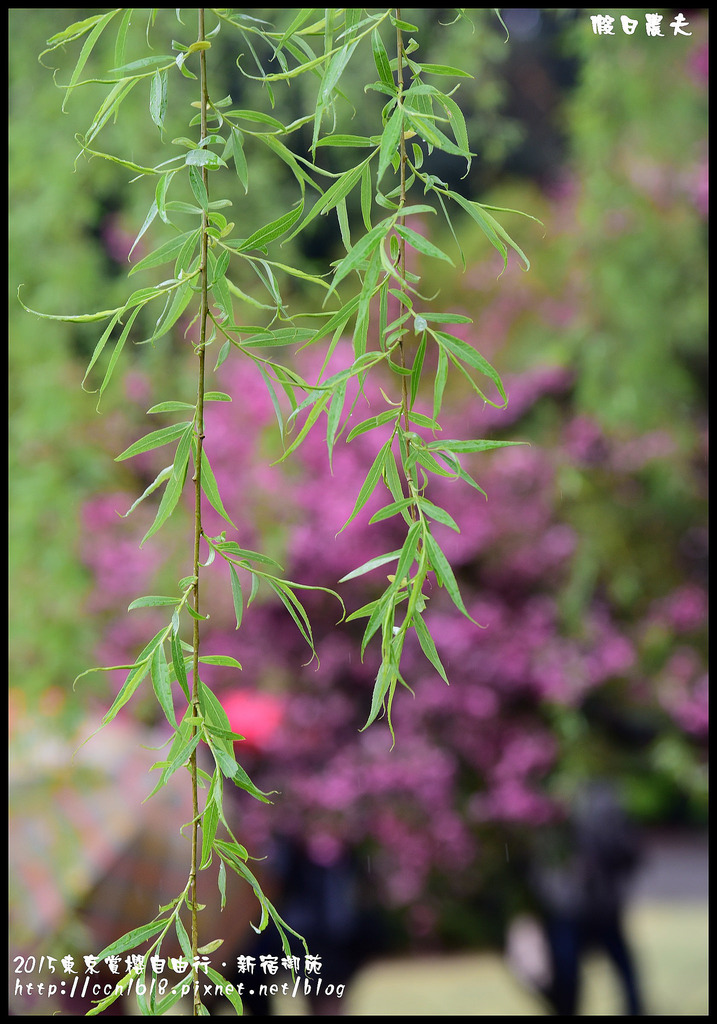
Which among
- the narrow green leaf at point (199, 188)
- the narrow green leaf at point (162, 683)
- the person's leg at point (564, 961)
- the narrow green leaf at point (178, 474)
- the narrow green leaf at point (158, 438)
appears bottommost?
the person's leg at point (564, 961)

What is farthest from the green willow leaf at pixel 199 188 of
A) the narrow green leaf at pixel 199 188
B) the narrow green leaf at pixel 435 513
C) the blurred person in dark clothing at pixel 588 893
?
the blurred person in dark clothing at pixel 588 893

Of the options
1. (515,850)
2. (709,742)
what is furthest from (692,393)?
(515,850)

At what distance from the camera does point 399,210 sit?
296 mm

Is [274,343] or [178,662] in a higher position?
[274,343]

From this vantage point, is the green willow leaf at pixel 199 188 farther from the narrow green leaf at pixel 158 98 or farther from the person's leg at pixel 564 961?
the person's leg at pixel 564 961

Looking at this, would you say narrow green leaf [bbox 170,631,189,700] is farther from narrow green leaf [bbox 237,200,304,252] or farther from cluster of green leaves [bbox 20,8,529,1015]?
narrow green leaf [bbox 237,200,304,252]

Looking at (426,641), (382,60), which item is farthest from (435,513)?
(382,60)

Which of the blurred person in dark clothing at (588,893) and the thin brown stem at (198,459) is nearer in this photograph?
the thin brown stem at (198,459)

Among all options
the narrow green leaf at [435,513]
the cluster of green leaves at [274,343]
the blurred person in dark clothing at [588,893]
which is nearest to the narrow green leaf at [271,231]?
the cluster of green leaves at [274,343]

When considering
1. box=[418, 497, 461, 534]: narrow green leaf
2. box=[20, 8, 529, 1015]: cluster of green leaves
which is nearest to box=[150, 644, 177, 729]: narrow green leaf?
box=[20, 8, 529, 1015]: cluster of green leaves

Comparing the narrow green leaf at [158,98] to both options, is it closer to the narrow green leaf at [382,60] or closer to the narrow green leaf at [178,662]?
the narrow green leaf at [382,60]

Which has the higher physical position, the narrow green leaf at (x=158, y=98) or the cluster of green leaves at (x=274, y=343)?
the narrow green leaf at (x=158, y=98)

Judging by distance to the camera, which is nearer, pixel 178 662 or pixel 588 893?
pixel 178 662

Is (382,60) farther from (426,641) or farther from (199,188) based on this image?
(426,641)
